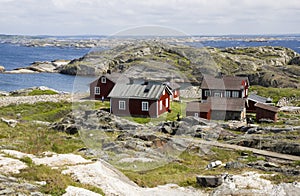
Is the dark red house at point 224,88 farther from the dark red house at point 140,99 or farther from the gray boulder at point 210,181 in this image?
the gray boulder at point 210,181

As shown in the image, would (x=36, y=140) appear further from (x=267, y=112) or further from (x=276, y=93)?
(x=276, y=93)

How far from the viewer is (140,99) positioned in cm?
3616

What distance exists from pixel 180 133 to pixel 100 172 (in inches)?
629

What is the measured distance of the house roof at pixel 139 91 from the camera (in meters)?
35.9

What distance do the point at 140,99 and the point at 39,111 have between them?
12608mm

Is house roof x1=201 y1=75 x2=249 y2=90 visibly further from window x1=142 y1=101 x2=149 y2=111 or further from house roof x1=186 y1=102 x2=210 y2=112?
window x1=142 y1=101 x2=149 y2=111

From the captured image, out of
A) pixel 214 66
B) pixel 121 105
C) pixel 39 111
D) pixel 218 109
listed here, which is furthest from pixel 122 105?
pixel 214 66

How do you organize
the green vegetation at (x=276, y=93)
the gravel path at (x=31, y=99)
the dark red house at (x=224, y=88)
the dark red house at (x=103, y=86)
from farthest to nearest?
the green vegetation at (x=276, y=93), the dark red house at (x=224, y=88), the dark red house at (x=103, y=86), the gravel path at (x=31, y=99)

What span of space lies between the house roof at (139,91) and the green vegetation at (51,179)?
2194 centimetres

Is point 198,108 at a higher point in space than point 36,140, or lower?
lower

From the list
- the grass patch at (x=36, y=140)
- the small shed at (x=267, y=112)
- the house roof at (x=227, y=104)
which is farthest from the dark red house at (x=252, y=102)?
the grass patch at (x=36, y=140)

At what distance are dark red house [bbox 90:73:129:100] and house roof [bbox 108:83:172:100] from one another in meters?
8.33

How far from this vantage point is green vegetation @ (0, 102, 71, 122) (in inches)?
1454

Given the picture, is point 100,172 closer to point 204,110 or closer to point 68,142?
point 68,142
